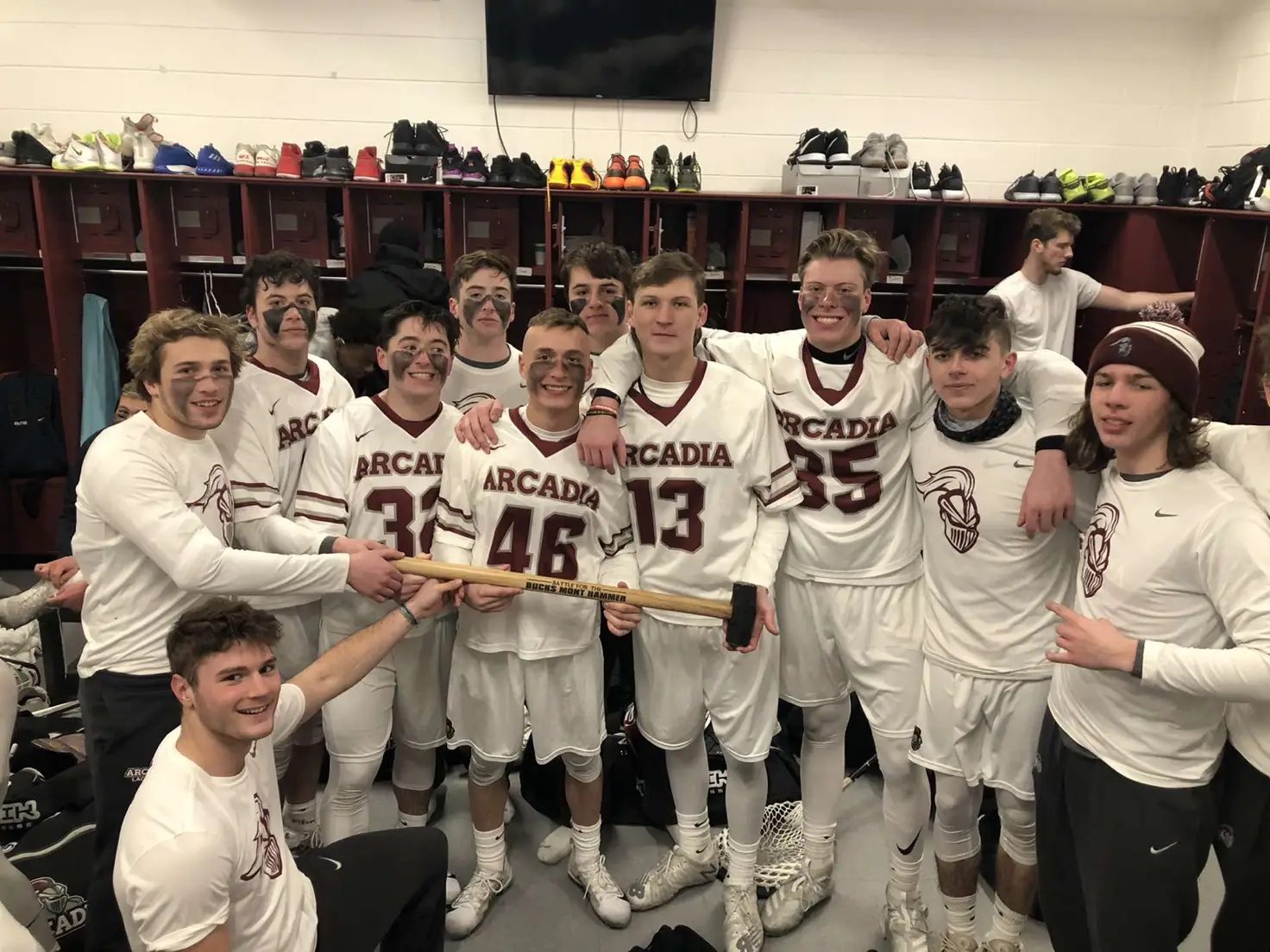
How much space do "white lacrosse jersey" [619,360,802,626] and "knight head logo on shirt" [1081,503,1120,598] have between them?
0.65m

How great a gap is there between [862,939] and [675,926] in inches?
21.1

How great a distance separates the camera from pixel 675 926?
7.41 feet

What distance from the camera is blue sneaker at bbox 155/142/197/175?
4.43 meters

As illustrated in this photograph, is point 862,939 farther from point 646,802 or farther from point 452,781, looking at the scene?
point 452,781

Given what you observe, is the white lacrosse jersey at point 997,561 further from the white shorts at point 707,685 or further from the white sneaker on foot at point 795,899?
the white sneaker on foot at point 795,899

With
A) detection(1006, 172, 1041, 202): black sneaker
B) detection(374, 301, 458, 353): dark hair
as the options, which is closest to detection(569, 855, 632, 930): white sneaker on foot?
detection(374, 301, 458, 353): dark hair

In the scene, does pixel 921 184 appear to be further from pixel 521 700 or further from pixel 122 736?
pixel 122 736

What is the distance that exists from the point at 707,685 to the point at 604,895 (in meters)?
0.70

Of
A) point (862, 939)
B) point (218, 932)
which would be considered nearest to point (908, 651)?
point (862, 939)

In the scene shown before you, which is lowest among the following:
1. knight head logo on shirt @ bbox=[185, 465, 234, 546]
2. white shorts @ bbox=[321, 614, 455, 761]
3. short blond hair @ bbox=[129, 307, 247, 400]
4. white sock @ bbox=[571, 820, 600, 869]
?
white sock @ bbox=[571, 820, 600, 869]

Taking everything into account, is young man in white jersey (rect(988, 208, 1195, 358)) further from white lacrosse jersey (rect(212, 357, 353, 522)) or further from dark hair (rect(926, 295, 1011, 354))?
white lacrosse jersey (rect(212, 357, 353, 522))

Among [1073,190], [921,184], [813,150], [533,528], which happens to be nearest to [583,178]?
[813,150]

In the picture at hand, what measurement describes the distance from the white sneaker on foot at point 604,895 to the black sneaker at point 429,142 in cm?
353

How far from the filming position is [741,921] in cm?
231
